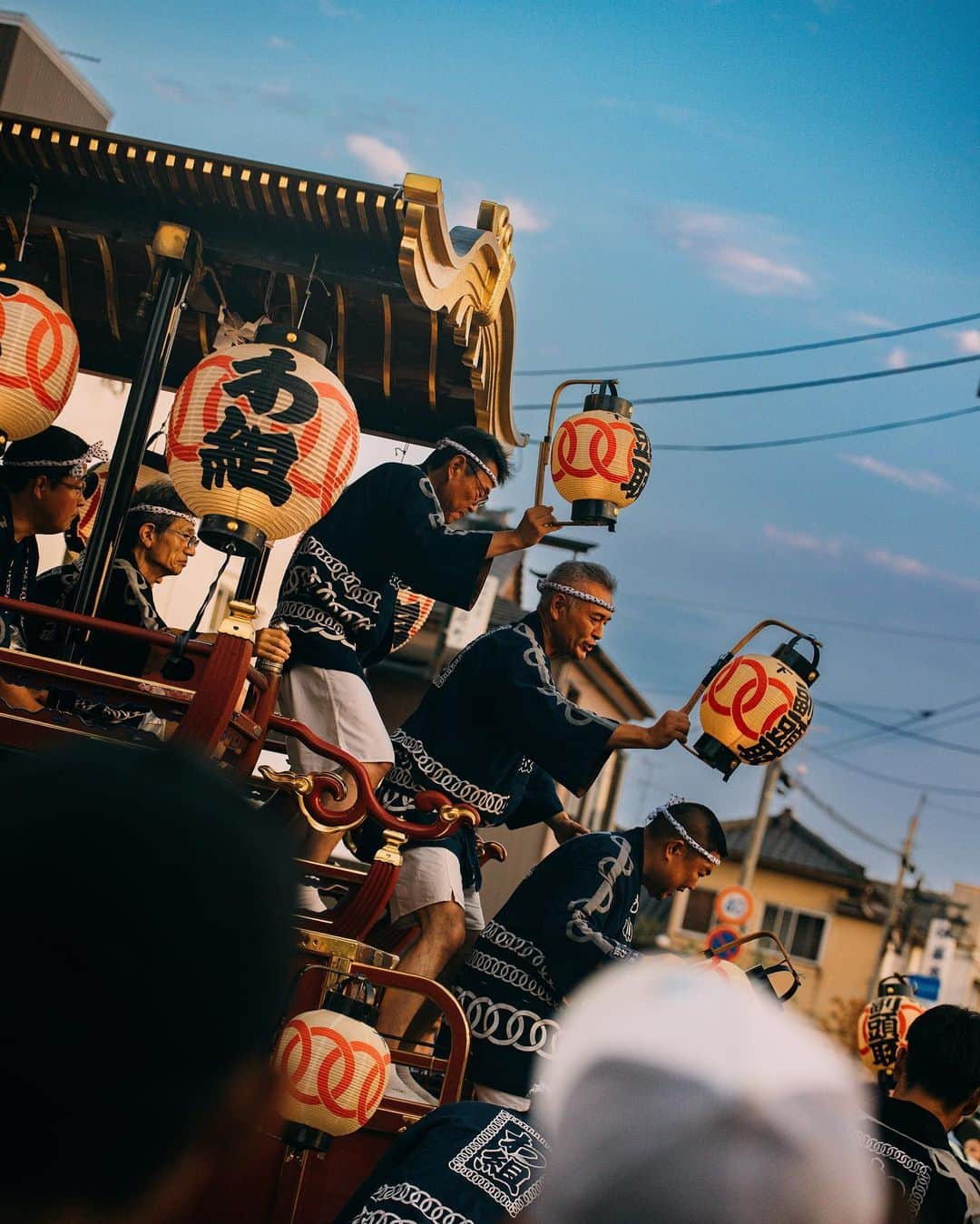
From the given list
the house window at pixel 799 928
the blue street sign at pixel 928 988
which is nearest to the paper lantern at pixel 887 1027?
the blue street sign at pixel 928 988

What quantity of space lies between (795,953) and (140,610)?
34369 mm

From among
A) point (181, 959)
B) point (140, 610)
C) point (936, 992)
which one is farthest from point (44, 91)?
point (936, 992)

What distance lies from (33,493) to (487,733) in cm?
205

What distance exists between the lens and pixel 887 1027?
25.3 feet

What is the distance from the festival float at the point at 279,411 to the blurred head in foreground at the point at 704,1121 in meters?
2.23

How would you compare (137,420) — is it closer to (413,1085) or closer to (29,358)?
(29,358)

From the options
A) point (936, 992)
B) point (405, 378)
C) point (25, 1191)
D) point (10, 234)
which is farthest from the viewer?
point (936, 992)

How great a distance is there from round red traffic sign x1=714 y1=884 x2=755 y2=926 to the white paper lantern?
17026mm

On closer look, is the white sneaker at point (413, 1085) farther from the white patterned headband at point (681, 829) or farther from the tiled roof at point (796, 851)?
the tiled roof at point (796, 851)

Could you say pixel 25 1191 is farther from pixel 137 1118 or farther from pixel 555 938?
pixel 555 938

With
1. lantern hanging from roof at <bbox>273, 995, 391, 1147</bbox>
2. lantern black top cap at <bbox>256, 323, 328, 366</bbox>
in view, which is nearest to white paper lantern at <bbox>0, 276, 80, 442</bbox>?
lantern black top cap at <bbox>256, 323, 328, 366</bbox>

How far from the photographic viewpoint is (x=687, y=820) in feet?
16.4

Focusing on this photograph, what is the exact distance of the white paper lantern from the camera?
15.2 ft

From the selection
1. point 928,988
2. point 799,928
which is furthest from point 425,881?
point 799,928
